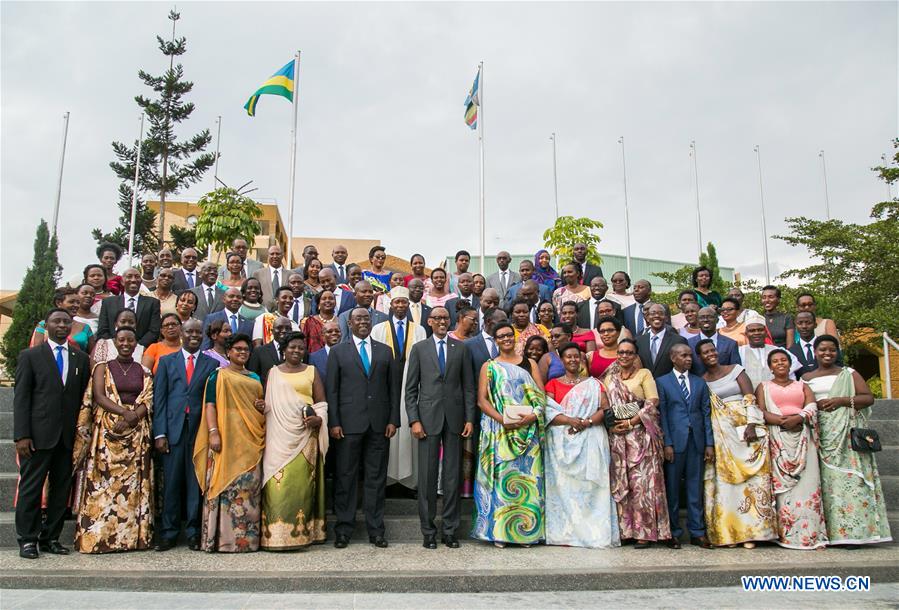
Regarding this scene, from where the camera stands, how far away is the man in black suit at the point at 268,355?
6566 millimetres

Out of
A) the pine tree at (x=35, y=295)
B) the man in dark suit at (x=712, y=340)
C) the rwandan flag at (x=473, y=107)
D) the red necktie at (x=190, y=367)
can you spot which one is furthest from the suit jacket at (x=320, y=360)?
the pine tree at (x=35, y=295)

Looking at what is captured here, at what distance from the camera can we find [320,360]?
22.3ft

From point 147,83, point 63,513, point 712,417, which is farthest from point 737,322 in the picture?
point 147,83

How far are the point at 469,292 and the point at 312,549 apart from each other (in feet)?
13.3

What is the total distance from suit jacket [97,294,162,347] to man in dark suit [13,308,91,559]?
107 cm

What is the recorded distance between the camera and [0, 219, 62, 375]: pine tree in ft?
69.9

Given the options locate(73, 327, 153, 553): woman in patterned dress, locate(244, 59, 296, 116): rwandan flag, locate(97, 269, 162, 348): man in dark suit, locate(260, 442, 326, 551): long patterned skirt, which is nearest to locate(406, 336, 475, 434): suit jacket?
locate(260, 442, 326, 551): long patterned skirt

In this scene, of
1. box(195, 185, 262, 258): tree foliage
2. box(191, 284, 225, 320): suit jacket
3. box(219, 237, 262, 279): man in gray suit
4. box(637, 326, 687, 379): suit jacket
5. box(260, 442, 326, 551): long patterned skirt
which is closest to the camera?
box(260, 442, 326, 551): long patterned skirt

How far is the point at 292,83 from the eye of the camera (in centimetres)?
1755

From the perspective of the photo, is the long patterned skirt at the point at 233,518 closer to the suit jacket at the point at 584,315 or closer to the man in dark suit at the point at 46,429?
the man in dark suit at the point at 46,429

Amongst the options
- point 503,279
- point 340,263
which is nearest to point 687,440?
point 503,279

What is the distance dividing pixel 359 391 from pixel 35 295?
71.0 feet

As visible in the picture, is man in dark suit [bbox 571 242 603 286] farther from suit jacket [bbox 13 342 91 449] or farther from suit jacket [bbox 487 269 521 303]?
suit jacket [bbox 13 342 91 449]

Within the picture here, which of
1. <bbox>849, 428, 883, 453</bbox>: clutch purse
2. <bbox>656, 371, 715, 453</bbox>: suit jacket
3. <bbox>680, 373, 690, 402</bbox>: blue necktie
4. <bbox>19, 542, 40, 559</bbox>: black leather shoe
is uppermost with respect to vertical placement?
<bbox>680, 373, 690, 402</bbox>: blue necktie
